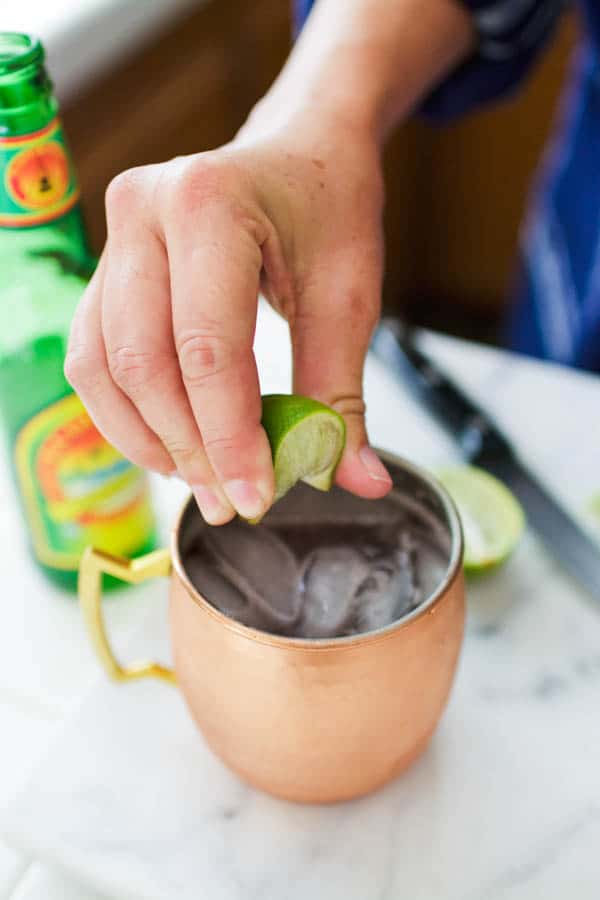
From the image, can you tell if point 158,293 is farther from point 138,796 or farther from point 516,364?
point 516,364

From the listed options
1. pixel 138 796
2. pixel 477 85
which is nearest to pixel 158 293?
pixel 138 796

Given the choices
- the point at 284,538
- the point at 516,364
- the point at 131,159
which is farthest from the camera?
the point at 131,159

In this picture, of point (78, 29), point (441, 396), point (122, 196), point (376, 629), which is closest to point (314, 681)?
point (376, 629)

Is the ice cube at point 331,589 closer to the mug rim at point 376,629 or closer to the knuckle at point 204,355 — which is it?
the mug rim at point 376,629

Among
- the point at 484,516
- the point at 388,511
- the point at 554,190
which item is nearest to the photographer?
the point at 388,511

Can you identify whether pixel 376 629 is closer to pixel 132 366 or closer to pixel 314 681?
pixel 314 681

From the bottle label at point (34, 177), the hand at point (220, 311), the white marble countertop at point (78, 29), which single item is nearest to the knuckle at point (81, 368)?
the hand at point (220, 311)

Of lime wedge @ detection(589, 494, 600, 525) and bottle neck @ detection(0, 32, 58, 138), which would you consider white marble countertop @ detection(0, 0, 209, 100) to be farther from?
lime wedge @ detection(589, 494, 600, 525)

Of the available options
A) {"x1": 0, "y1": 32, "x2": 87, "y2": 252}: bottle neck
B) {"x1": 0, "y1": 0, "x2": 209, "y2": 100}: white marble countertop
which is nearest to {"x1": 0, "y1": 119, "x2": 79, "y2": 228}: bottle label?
{"x1": 0, "y1": 32, "x2": 87, "y2": 252}: bottle neck
